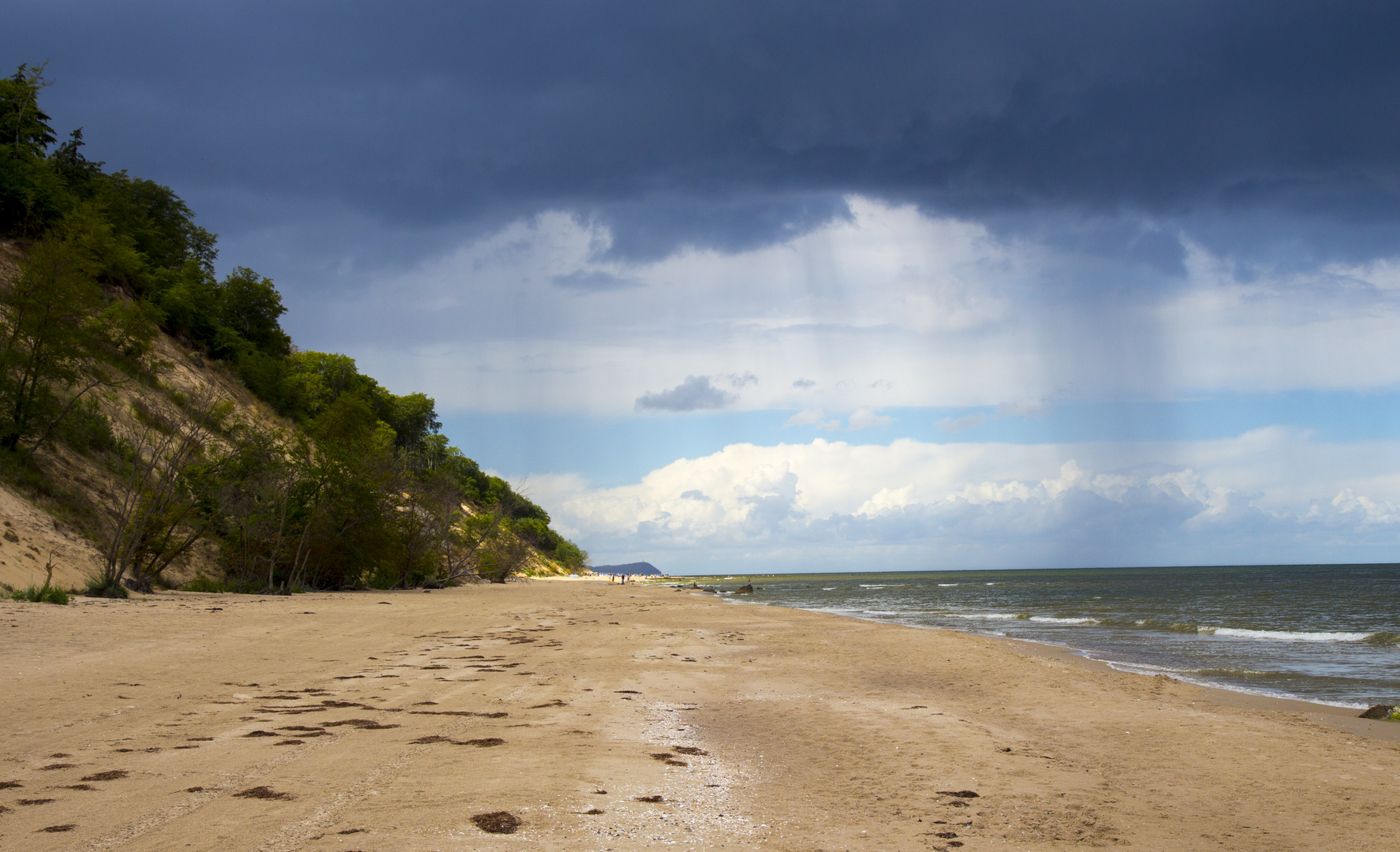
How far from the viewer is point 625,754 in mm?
6570

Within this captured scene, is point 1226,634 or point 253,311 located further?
point 253,311

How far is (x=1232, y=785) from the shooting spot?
6340 millimetres

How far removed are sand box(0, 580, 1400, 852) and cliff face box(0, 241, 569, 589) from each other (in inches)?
248

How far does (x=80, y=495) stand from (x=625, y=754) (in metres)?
25.4

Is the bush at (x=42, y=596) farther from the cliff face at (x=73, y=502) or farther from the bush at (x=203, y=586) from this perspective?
the bush at (x=203, y=586)

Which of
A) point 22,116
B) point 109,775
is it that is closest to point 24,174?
point 22,116

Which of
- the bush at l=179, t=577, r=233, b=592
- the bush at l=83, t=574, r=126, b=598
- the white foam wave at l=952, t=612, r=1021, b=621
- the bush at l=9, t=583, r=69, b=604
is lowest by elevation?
the white foam wave at l=952, t=612, r=1021, b=621

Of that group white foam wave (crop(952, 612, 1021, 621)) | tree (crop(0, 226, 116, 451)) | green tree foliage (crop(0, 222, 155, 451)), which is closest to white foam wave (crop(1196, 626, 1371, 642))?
white foam wave (crop(952, 612, 1021, 621))

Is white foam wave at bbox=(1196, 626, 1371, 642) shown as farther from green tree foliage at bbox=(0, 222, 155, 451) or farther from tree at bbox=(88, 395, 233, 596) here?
green tree foliage at bbox=(0, 222, 155, 451)

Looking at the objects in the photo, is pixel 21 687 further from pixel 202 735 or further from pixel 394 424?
pixel 394 424

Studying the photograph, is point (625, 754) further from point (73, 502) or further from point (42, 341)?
point (42, 341)

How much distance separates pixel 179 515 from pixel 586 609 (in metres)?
13.4

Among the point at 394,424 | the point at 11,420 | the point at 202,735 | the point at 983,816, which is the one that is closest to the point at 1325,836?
the point at 983,816

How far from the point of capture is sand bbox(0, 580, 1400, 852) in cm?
466
